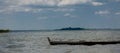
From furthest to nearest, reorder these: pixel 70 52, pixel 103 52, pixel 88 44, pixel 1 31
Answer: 1. pixel 1 31
2. pixel 88 44
3. pixel 70 52
4. pixel 103 52

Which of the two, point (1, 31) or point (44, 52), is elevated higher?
point (44, 52)

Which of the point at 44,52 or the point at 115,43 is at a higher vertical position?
the point at 44,52

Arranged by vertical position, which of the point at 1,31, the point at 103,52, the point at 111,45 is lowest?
the point at 1,31

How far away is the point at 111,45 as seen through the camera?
51.1 m

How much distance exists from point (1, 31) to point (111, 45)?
404 ft

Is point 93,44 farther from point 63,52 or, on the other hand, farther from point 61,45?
point 63,52

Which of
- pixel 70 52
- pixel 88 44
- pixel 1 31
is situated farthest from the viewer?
pixel 1 31

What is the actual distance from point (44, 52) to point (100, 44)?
41.6 feet

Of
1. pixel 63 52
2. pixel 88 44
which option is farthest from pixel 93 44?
pixel 63 52

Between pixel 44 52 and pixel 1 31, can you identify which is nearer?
pixel 44 52

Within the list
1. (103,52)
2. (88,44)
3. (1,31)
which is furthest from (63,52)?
(1,31)

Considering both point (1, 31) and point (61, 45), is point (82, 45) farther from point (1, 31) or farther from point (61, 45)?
point (1, 31)

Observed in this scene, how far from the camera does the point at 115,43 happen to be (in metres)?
50.1

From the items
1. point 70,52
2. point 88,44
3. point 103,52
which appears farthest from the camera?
point 88,44
